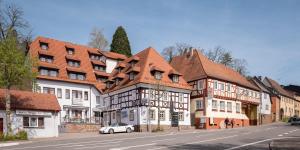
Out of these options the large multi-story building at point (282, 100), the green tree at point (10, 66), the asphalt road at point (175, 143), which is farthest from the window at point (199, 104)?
the large multi-story building at point (282, 100)

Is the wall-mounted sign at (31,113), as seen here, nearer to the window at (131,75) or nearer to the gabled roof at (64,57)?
the gabled roof at (64,57)

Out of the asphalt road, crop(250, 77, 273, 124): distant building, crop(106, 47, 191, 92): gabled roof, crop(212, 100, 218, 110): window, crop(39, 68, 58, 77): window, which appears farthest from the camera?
crop(250, 77, 273, 124): distant building

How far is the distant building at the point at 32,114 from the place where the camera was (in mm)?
41781

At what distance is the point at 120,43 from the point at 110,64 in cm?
1527

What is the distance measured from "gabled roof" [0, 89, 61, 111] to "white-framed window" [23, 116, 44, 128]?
3.66 feet

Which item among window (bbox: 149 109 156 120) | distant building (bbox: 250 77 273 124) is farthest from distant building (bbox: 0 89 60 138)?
distant building (bbox: 250 77 273 124)

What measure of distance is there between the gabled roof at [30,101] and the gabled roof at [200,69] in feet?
77.9

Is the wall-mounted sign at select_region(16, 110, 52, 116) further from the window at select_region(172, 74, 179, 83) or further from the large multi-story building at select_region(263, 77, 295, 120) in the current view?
the large multi-story building at select_region(263, 77, 295, 120)

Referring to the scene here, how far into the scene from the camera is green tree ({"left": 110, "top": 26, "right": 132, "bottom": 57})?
82688 mm

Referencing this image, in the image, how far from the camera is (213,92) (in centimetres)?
6041

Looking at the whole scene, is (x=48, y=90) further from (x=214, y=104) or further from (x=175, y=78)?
(x=214, y=104)

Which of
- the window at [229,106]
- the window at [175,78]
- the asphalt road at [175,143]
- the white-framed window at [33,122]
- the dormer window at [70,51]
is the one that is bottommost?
the asphalt road at [175,143]

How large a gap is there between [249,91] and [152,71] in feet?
77.5

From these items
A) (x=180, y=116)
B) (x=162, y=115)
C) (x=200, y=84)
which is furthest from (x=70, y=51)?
(x=200, y=84)
